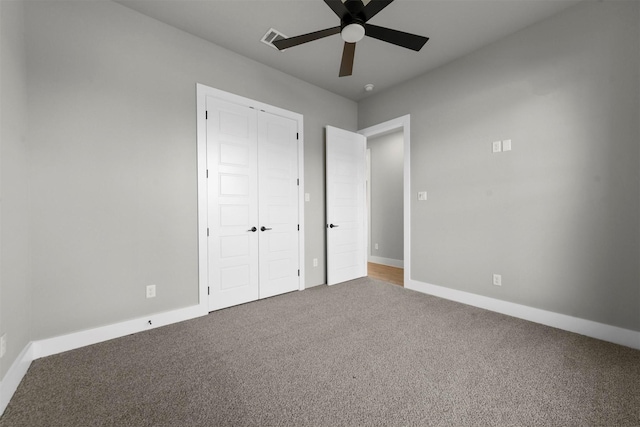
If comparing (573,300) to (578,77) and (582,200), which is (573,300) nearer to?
(582,200)

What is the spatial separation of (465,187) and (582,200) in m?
1.03

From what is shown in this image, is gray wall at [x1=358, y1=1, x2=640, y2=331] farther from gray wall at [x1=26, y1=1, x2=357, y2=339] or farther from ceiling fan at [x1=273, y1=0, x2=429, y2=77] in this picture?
gray wall at [x1=26, y1=1, x2=357, y2=339]

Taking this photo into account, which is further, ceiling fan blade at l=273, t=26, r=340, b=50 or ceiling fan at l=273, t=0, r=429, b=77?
ceiling fan blade at l=273, t=26, r=340, b=50

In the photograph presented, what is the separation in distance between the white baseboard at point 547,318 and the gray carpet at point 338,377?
114 millimetres

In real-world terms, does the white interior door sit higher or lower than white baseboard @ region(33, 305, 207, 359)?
higher

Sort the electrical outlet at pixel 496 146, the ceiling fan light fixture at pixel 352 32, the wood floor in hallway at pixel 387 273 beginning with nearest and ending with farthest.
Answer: the ceiling fan light fixture at pixel 352 32, the electrical outlet at pixel 496 146, the wood floor in hallway at pixel 387 273

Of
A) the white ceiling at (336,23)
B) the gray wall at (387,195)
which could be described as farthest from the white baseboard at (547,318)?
the white ceiling at (336,23)

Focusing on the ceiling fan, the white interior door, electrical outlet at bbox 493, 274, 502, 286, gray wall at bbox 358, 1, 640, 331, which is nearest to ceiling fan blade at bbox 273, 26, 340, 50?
the ceiling fan

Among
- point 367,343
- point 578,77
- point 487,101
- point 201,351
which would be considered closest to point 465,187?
point 487,101

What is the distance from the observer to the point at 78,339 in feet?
7.02

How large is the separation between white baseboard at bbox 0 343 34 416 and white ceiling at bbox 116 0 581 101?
2.89 meters

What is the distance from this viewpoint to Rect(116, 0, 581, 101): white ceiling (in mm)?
2348

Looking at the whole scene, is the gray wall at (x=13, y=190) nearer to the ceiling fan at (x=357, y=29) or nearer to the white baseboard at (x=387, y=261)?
the ceiling fan at (x=357, y=29)

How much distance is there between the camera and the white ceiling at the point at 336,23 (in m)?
2.35
